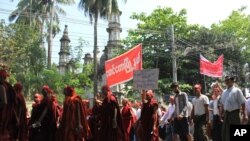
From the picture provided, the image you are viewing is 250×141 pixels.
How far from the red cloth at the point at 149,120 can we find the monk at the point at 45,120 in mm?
2115

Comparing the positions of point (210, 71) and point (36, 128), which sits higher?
point (210, 71)

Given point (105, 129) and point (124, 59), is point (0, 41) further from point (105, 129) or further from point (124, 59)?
point (105, 129)

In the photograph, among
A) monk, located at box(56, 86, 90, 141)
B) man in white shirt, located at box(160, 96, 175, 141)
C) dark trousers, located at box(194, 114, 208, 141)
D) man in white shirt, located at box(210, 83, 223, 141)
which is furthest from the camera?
man in white shirt, located at box(160, 96, 175, 141)

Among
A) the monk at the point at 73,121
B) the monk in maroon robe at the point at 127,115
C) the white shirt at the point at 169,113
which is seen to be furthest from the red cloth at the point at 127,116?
the monk at the point at 73,121

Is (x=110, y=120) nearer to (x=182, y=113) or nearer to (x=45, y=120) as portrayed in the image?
(x=45, y=120)

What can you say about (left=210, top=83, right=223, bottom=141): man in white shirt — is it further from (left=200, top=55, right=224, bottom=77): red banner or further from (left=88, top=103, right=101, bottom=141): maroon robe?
(left=200, top=55, right=224, bottom=77): red banner

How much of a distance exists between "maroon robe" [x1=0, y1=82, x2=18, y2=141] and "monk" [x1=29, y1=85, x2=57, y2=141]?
0.93 m

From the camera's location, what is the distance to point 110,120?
32.5 feet

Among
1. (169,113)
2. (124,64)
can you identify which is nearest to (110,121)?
(169,113)

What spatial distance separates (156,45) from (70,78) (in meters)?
7.43

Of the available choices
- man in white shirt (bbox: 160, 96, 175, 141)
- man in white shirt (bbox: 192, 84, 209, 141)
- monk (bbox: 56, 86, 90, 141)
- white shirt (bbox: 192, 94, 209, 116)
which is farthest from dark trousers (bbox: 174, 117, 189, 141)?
monk (bbox: 56, 86, 90, 141)

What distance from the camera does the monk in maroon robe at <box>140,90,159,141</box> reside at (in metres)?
10.6

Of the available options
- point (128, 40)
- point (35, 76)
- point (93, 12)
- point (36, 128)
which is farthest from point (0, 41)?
point (36, 128)

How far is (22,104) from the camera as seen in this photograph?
933 centimetres
